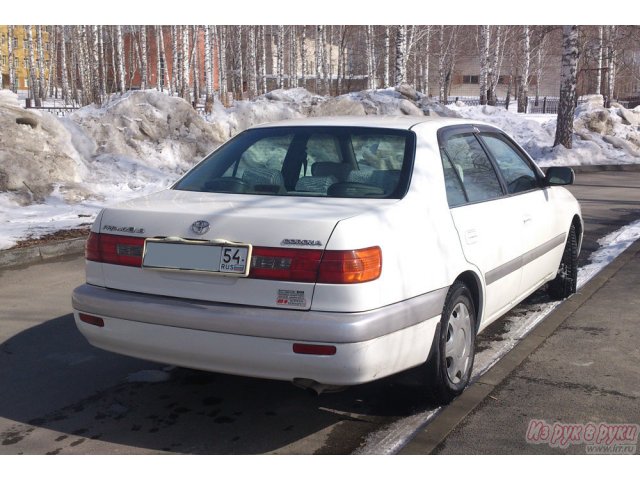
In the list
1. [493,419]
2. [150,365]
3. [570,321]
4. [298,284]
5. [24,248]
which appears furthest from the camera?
[24,248]

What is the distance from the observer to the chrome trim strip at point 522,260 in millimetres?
4523

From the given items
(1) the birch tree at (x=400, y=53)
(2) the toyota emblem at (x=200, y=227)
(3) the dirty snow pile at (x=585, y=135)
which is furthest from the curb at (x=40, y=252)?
(1) the birch tree at (x=400, y=53)

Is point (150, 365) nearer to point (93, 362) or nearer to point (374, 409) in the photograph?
point (93, 362)

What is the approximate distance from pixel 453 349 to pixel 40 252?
5.84 meters

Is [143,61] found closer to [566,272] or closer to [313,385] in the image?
[566,272]

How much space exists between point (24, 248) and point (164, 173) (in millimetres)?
6617

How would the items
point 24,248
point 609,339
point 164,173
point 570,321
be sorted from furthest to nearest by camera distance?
→ point 164,173, point 24,248, point 570,321, point 609,339

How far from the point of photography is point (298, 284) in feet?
11.2

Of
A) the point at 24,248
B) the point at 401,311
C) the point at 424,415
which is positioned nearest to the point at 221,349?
the point at 401,311

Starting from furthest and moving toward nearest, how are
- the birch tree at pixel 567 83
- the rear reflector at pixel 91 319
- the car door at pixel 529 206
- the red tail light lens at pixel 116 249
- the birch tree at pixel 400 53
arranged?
the birch tree at pixel 400 53
the birch tree at pixel 567 83
the car door at pixel 529 206
the rear reflector at pixel 91 319
the red tail light lens at pixel 116 249

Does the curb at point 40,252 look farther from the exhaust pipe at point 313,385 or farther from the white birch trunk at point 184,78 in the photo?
the white birch trunk at point 184,78

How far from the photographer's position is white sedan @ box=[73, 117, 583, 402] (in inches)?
134

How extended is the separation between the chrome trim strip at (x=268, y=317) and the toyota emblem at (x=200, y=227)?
328 millimetres

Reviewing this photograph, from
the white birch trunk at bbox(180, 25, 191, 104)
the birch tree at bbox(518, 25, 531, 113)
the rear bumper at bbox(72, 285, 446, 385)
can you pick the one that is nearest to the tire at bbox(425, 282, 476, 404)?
the rear bumper at bbox(72, 285, 446, 385)
